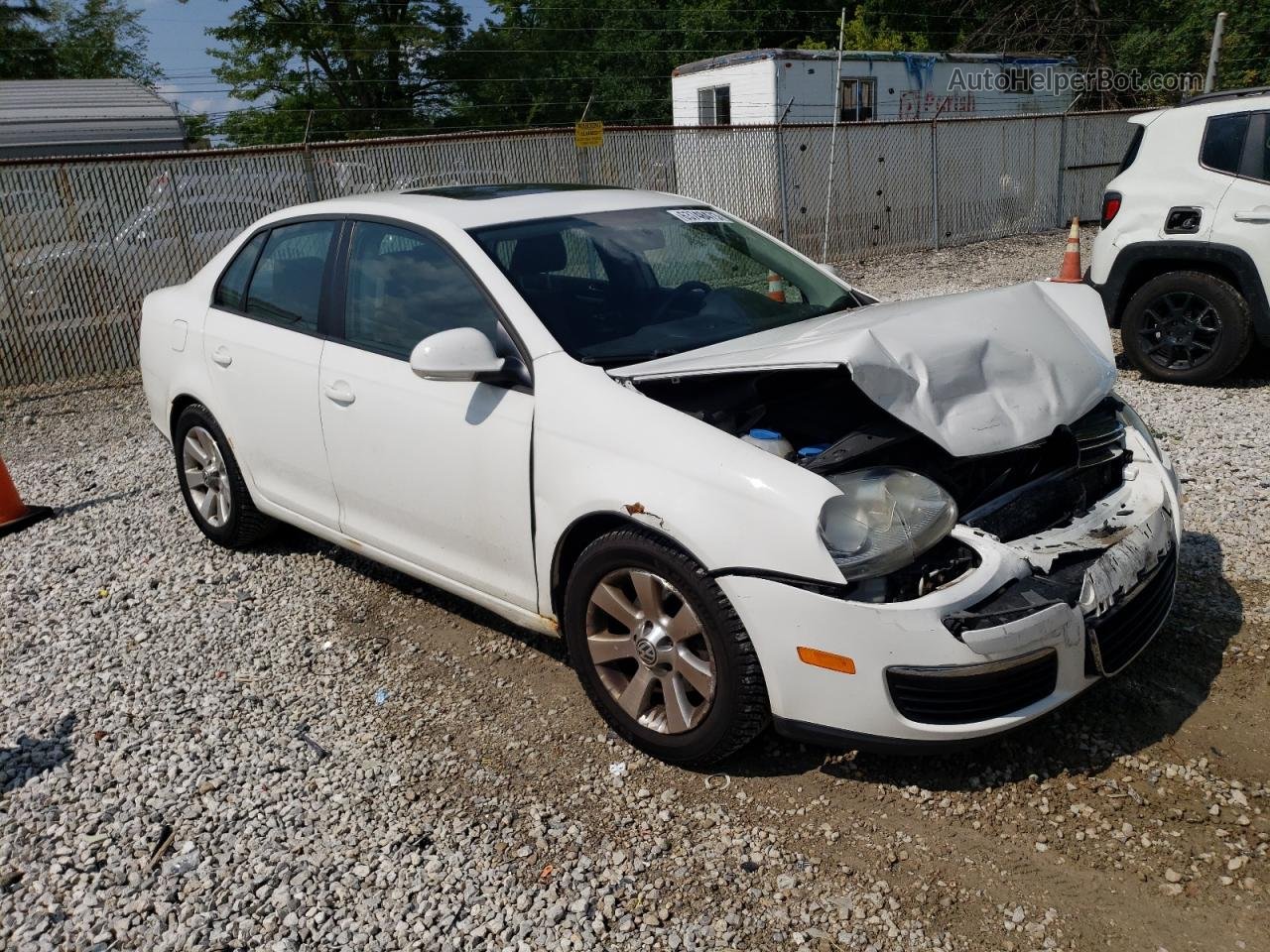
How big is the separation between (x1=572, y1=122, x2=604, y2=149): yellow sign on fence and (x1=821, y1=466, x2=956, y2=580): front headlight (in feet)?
33.6

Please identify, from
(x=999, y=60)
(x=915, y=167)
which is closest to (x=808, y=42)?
(x=999, y=60)

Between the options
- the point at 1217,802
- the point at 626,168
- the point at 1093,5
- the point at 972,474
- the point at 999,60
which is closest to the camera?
the point at 1217,802

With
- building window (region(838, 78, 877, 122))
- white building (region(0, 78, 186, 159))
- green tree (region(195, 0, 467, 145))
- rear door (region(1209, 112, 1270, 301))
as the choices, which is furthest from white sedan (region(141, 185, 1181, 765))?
green tree (region(195, 0, 467, 145))

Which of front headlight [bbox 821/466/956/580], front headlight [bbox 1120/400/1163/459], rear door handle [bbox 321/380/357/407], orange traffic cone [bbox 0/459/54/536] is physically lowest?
orange traffic cone [bbox 0/459/54/536]

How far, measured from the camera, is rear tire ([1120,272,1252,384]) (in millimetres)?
6637

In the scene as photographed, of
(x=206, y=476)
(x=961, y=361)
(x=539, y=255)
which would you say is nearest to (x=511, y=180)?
(x=206, y=476)

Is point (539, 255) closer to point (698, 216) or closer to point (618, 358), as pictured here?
point (618, 358)

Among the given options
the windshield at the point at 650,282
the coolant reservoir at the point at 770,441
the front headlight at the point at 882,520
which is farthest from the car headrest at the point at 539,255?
the front headlight at the point at 882,520

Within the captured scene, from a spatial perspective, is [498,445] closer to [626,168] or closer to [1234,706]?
[1234,706]

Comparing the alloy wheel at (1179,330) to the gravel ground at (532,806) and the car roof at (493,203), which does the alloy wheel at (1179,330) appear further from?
the car roof at (493,203)

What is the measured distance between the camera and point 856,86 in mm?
21469

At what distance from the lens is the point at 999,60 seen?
938 inches

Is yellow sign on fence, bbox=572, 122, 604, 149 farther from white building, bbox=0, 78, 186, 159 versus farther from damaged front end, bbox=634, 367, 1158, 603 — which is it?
damaged front end, bbox=634, 367, 1158, 603

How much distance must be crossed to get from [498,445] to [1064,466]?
1.84 meters
